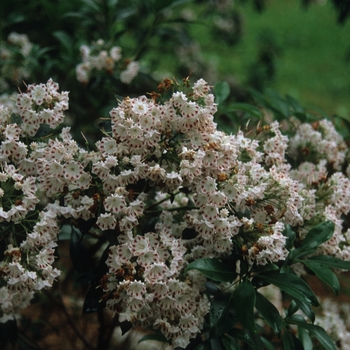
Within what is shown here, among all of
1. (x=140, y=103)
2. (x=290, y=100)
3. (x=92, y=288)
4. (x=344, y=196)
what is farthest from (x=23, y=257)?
(x=290, y=100)

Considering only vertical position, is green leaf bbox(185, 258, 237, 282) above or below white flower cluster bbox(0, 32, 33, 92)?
above

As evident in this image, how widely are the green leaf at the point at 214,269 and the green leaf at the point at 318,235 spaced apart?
232 millimetres

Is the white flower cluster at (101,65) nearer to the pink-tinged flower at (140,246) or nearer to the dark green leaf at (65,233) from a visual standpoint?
the dark green leaf at (65,233)

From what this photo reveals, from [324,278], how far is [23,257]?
812 mm

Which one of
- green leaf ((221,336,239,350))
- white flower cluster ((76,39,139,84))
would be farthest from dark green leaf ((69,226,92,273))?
white flower cluster ((76,39,139,84))

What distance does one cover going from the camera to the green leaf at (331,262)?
1.55m

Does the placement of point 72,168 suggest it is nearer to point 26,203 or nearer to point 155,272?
point 26,203

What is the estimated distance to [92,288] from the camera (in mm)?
1578

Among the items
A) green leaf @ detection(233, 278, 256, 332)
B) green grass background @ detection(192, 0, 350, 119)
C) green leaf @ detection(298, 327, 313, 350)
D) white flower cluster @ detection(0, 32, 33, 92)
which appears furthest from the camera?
green grass background @ detection(192, 0, 350, 119)

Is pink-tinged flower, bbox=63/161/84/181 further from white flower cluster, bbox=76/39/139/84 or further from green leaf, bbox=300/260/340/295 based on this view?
white flower cluster, bbox=76/39/139/84

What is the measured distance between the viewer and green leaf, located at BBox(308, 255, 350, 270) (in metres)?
1.55

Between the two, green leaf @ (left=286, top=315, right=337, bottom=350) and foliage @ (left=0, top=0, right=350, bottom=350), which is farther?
green leaf @ (left=286, top=315, right=337, bottom=350)

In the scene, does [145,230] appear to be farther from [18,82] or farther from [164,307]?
[18,82]

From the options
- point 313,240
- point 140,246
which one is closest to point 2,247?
point 140,246
